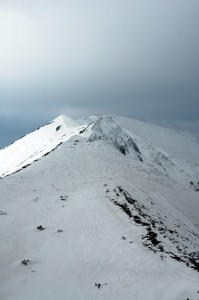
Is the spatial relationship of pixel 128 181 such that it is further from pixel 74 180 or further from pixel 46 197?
pixel 46 197

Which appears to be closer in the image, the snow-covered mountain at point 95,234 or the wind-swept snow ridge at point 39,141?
the snow-covered mountain at point 95,234

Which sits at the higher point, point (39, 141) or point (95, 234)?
A: point (95, 234)

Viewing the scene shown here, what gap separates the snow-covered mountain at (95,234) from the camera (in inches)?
664

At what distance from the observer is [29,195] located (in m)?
35.1

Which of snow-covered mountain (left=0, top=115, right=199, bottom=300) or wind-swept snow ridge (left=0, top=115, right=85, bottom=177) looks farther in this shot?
wind-swept snow ridge (left=0, top=115, right=85, bottom=177)

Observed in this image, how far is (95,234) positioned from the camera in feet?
80.4

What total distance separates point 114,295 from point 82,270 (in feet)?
11.2

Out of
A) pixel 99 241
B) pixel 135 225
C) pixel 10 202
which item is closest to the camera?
pixel 99 241

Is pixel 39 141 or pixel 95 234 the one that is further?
pixel 39 141

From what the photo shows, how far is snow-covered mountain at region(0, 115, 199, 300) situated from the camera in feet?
55.3

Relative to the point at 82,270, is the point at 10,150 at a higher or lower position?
lower

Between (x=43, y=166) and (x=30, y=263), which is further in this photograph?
Result: (x=43, y=166)

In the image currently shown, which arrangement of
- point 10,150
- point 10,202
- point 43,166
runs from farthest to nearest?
point 10,150
point 43,166
point 10,202

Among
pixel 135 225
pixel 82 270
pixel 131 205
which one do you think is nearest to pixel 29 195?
pixel 131 205
